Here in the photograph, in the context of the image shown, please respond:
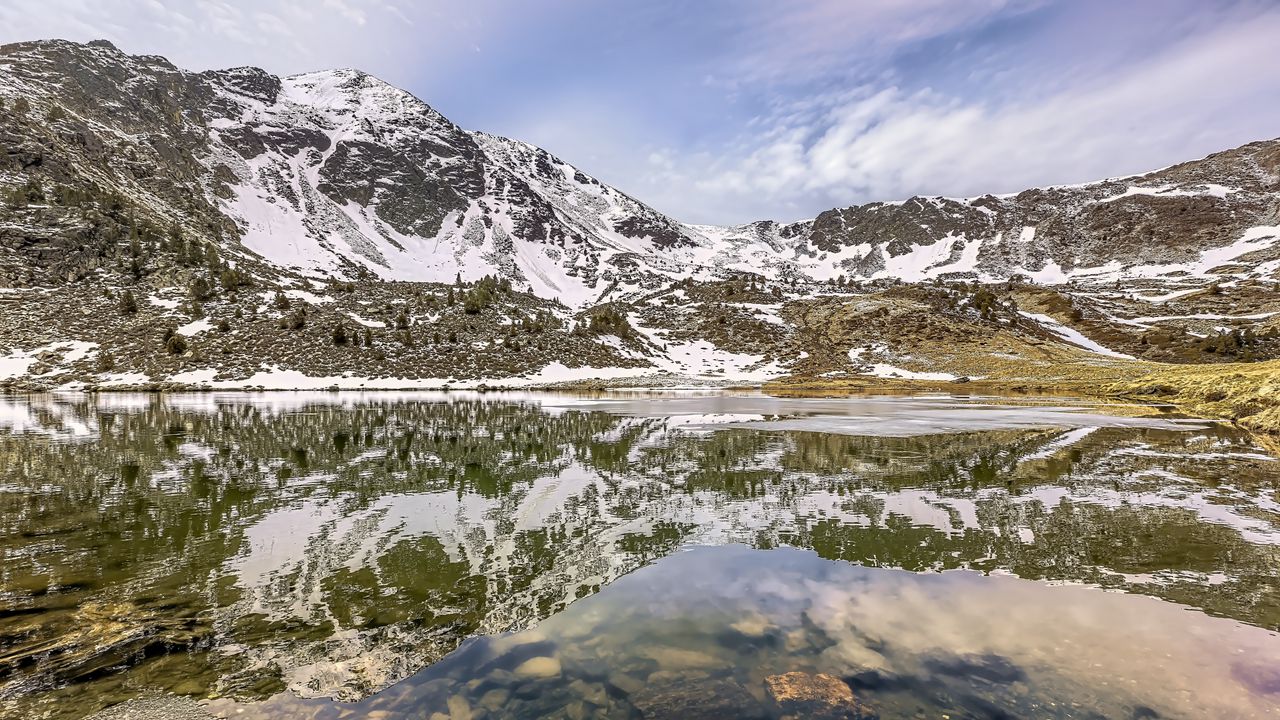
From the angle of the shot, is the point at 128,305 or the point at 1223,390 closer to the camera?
the point at 1223,390

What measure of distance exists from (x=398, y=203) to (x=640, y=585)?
157465mm

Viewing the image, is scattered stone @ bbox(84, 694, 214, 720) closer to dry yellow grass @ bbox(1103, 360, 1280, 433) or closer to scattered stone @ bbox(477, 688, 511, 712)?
scattered stone @ bbox(477, 688, 511, 712)

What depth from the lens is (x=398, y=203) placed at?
14638 cm

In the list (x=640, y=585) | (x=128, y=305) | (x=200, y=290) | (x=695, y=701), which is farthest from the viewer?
(x=200, y=290)

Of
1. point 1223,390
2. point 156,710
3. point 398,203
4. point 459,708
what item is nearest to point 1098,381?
point 1223,390

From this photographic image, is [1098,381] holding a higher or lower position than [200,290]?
lower

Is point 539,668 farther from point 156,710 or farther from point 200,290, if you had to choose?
point 200,290

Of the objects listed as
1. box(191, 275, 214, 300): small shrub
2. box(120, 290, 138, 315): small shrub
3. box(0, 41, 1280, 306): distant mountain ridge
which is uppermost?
box(0, 41, 1280, 306): distant mountain ridge

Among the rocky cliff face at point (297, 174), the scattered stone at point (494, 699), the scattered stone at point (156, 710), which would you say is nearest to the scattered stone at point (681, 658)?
the scattered stone at point (494, 699)

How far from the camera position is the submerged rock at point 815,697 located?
4691mm

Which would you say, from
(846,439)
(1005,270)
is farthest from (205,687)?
(1005,270)

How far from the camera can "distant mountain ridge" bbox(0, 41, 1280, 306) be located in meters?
95.0

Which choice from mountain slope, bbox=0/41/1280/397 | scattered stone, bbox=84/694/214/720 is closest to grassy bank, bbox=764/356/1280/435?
mountain slope, bbox=0/41/1280/397

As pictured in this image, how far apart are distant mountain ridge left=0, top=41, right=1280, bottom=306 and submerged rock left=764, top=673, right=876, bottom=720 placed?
85765mm
